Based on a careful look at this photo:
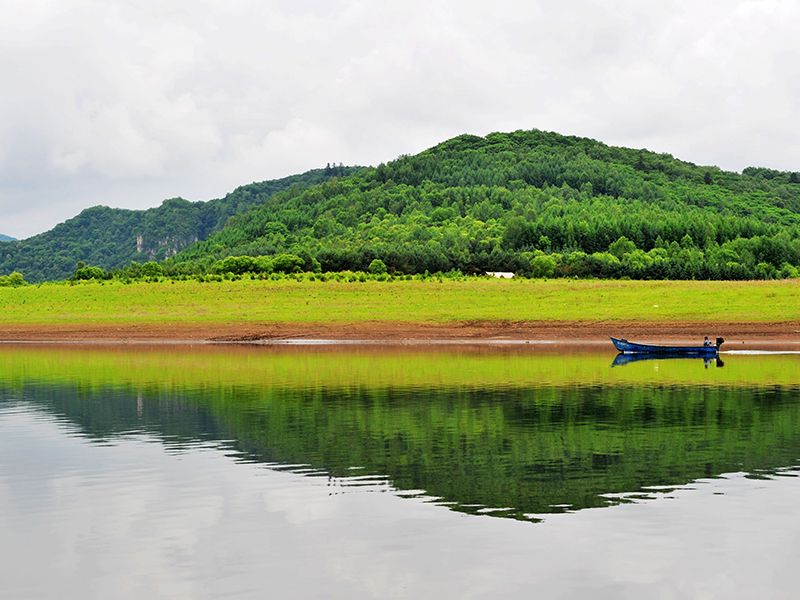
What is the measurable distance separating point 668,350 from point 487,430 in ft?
133

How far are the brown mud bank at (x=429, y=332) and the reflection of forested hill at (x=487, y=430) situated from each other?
40.0 meters

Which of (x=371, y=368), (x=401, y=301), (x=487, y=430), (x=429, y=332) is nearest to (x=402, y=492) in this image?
(x=487, y=430)

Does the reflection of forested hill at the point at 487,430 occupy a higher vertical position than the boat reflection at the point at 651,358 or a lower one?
higher

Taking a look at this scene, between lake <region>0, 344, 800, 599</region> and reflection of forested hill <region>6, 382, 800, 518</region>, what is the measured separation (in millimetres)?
112

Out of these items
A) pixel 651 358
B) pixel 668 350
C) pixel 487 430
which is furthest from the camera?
pixel 668 350

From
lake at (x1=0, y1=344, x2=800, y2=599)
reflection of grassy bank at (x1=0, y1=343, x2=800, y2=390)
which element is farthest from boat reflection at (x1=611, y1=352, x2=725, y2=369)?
lake at (x1=0, y1=344, x2=800, y2=599)

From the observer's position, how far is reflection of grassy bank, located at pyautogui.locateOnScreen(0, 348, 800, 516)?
68.4ft

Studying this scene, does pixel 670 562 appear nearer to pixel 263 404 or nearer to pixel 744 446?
pixel 744 446

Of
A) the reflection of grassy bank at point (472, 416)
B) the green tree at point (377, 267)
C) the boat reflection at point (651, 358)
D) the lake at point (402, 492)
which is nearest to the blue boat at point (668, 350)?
the boat reflection at point (651, 358)

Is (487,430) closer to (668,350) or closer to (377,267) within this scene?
(668,350)

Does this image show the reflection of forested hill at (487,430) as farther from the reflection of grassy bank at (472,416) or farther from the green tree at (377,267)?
the green tree at (377,267)

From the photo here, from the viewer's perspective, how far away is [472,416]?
30.1 meters

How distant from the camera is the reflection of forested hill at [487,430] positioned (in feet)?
65.7

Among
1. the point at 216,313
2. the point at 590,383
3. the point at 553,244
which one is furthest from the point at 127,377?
the point at 553,244
